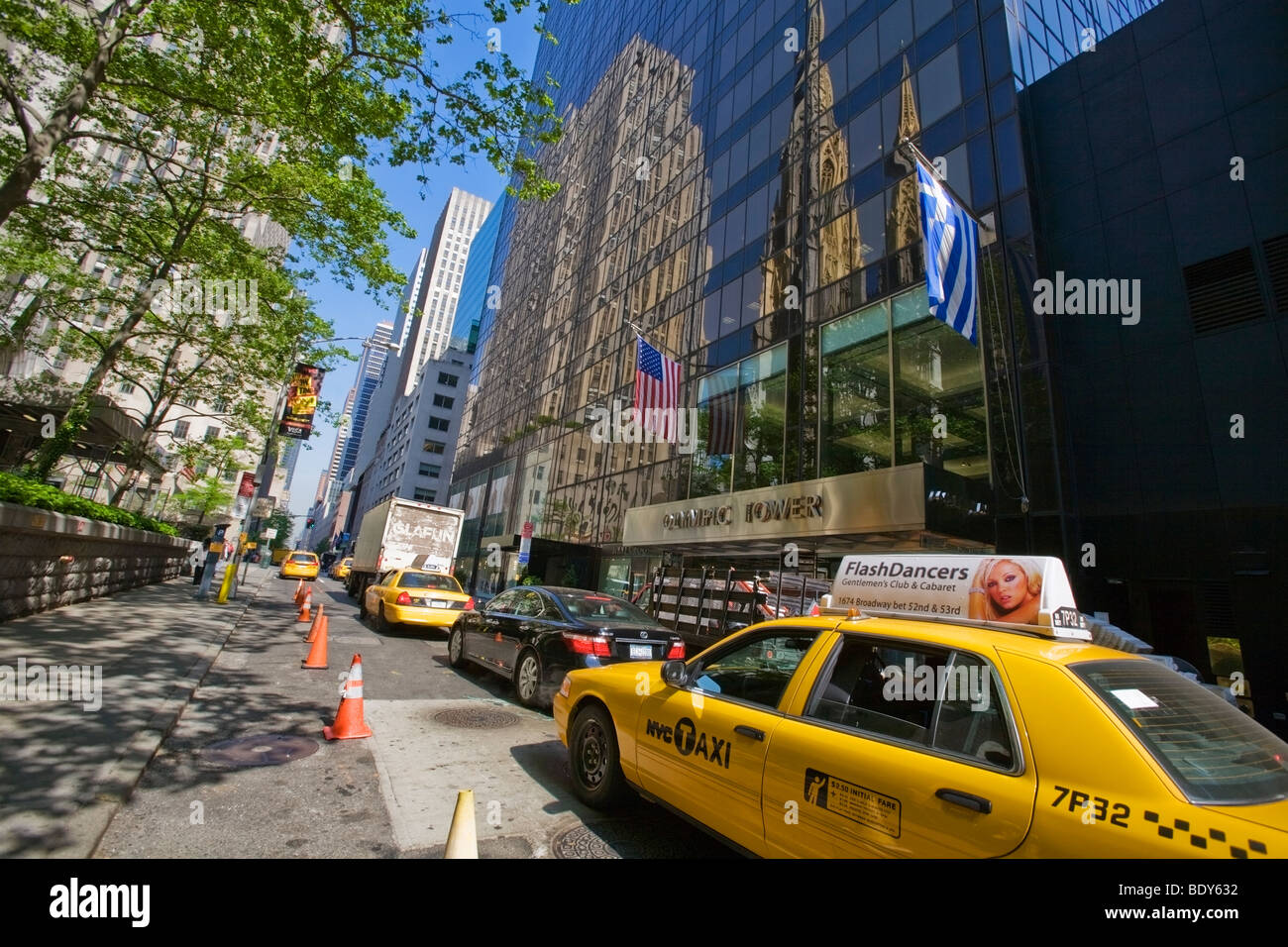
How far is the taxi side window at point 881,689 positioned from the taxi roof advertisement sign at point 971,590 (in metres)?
0.52

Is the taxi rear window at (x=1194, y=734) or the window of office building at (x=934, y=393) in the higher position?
the window of office building at (x=934, y=393)

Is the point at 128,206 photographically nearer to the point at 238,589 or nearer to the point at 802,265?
the point at 238,589

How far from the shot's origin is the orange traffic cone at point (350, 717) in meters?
5.38

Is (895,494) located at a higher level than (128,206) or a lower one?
lower

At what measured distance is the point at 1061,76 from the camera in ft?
42.8

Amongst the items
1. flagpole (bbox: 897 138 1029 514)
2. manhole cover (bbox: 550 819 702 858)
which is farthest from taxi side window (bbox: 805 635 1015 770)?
flagpole (bbox: 897 138 1029 514)

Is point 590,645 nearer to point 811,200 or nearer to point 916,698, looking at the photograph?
point 916,698

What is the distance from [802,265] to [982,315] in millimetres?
6402

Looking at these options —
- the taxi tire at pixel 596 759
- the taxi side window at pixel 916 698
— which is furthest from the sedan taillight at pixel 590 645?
the taxi side window at pixel 916 698

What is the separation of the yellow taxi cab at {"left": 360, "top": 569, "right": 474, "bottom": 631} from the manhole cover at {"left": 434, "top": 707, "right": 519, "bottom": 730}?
18.0 feet

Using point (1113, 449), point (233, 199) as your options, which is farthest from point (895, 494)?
point (233, 199)

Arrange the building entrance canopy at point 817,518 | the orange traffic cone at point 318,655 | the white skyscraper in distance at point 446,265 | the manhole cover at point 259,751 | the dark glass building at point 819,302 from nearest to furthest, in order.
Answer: the manhole cover at point 259,751 → the orange traffic cone at point 318,655 → the building entrance canopy at point 817,518 → the dark glass building at point 819,302 → the white skyscraper in distance at point 446,265

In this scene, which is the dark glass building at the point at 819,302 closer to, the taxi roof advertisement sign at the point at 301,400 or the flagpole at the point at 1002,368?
the flagpole at the point at 1002,368

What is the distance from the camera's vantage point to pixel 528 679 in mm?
7352
